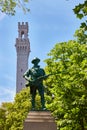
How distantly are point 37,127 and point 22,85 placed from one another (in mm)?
93143

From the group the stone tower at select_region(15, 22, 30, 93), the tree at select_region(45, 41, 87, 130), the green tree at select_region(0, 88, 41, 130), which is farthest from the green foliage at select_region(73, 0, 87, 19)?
the stone tower at select_region(15, 22, 30, 93)

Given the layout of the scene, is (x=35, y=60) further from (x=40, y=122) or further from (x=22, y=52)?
(x=22, y=52)

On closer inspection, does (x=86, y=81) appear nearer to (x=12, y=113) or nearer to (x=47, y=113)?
(x=47, y=113)

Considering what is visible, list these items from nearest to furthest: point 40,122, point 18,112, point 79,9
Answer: point 79,9
point 40,122
point 18,112

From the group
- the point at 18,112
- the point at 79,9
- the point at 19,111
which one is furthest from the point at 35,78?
the point at 18,112

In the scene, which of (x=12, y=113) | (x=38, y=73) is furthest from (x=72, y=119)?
(x=12, y=113)

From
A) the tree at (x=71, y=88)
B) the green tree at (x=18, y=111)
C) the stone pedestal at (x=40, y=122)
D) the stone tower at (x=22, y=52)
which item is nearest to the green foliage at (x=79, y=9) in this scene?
the stone pedestal at (x=40, y=122)

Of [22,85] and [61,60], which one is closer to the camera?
[61,60]

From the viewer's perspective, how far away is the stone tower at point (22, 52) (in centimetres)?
11194

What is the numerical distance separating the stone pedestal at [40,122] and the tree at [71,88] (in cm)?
992

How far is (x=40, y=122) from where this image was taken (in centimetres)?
1695

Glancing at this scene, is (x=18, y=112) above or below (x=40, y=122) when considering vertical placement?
above

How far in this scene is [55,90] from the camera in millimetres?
29953

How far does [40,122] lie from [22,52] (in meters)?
107
